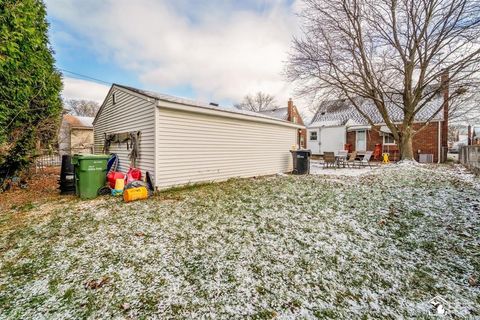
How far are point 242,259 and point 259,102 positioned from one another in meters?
43.0

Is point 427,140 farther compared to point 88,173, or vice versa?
point 427,140

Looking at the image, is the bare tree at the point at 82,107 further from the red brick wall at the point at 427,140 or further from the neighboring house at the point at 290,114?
the red brick wall at the point at 427,140

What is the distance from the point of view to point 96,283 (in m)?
2.37

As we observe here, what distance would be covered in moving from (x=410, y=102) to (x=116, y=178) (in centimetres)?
1505

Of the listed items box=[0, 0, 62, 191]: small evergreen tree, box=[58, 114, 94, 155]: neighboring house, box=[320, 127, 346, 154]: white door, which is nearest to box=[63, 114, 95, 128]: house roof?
box=[58, 114, 94, 155]: neighboring house

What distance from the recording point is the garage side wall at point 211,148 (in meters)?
6.41

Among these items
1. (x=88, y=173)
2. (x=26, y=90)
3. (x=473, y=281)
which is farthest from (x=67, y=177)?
(x=473, y=281)

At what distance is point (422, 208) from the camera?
4.67m

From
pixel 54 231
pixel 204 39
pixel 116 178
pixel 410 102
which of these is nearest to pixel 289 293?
pixel 54 231

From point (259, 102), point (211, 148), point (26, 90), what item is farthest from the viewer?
point (259, 102)

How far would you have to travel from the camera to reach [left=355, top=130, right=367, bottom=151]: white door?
714 inches

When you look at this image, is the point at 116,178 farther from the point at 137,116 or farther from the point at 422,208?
the point at 422,208

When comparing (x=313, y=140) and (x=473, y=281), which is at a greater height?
(x=313, y=140)

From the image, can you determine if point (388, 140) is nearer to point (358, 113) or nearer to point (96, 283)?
point (358, 113)
